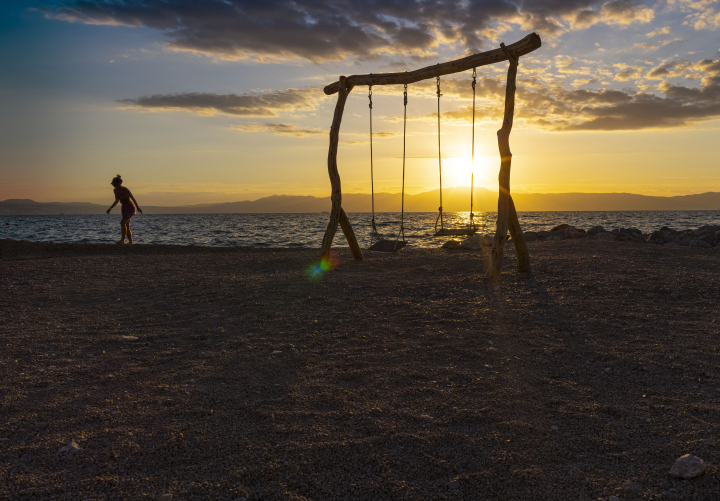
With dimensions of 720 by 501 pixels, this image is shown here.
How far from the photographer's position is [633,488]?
2.35 metres

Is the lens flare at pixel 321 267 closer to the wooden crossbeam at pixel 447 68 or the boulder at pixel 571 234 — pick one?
the wooden crossbeam at pixel 447 68

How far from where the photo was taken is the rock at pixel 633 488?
2329mm

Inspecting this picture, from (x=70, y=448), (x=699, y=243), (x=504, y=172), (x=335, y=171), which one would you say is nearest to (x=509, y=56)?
(x=504, y=172)

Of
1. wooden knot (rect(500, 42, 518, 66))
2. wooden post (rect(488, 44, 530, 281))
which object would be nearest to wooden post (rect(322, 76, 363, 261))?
wooden post (rect(488, 44, 530, 281))

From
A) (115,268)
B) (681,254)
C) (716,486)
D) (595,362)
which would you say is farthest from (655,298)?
(115,268)

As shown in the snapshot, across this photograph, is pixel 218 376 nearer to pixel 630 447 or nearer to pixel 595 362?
pixel 630 447

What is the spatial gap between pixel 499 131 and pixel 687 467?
666cm

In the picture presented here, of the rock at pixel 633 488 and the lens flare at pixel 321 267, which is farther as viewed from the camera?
the lens flare at pixel 321 267

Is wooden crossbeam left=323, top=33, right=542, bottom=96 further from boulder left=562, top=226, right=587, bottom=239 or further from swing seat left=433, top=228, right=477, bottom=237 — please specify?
boulder left=562, top=226, right=587, bottom=239

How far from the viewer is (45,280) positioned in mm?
8602

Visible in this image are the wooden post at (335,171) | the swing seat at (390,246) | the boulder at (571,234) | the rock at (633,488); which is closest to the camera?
the rock at (633,488)

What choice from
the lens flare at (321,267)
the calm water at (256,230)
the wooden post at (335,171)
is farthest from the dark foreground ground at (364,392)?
the calm water at (256,230)

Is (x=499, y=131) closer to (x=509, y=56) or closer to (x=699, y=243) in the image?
(x=509, y=56)

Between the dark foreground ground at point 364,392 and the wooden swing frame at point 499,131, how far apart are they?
132 cm
